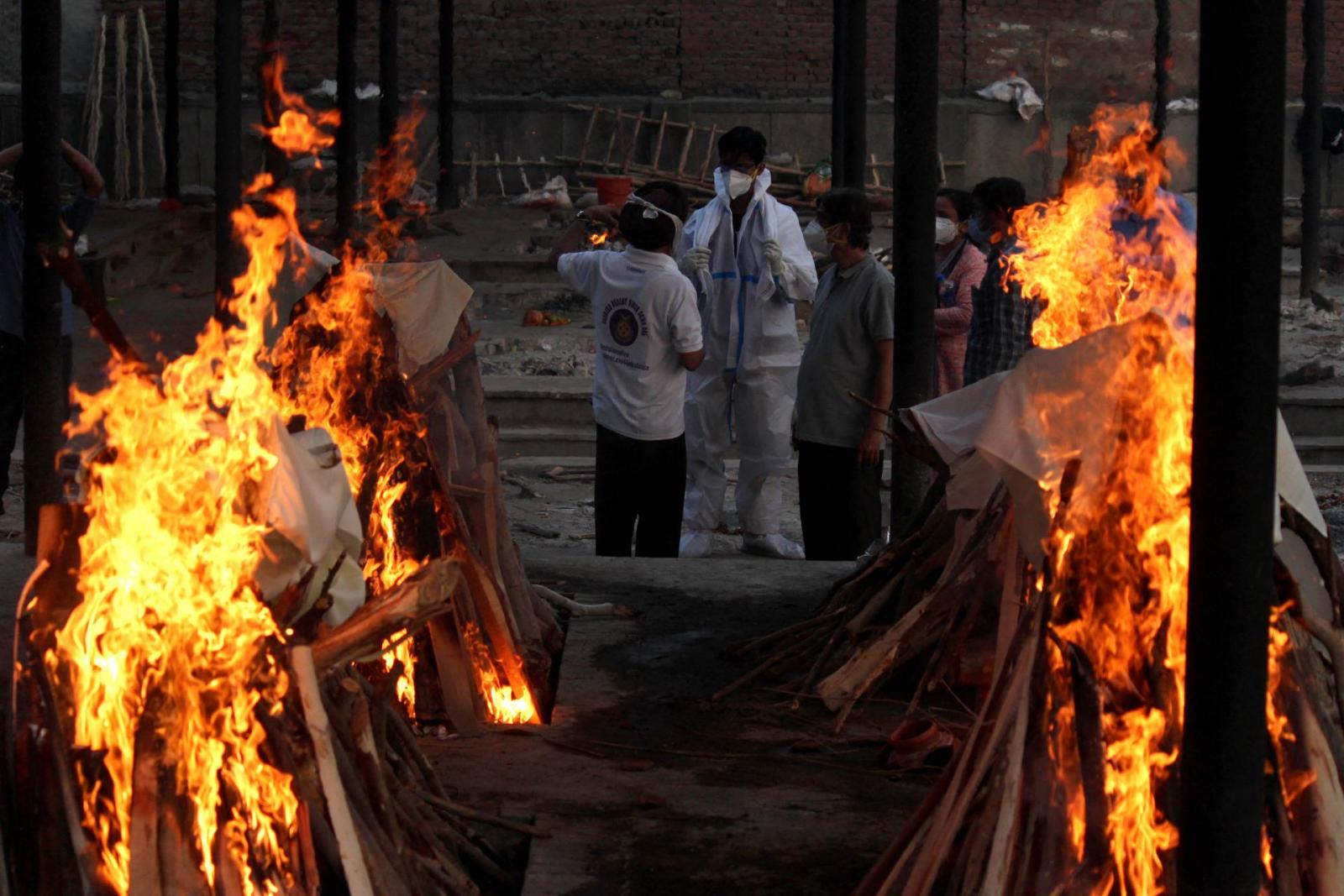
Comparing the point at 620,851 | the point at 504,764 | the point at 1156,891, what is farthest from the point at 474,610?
the point at 1156,891

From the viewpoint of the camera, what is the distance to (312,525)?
145 inches

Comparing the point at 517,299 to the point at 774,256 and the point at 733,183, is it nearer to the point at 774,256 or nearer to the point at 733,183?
the point at 733,183

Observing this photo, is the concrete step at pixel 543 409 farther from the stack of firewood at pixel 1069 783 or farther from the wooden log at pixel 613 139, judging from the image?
the wooden log at pixel 613 139

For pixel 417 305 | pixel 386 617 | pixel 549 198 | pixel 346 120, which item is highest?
pixel 346 120

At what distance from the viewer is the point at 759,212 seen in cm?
838

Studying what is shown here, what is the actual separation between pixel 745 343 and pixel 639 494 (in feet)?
4.11

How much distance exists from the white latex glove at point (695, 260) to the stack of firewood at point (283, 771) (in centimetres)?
Answer: 470

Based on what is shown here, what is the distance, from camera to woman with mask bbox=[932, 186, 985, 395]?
8.30 metres

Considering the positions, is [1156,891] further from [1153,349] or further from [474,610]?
[474,610]

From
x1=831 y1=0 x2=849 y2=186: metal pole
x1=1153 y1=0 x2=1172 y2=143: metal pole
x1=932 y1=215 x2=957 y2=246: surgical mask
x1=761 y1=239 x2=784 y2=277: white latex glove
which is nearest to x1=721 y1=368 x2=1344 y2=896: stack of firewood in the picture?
x1=761 y1=239 x2=784 y2=277: white latex glove

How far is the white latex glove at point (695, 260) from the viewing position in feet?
27.2

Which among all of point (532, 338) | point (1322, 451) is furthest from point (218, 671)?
point (532, 338)

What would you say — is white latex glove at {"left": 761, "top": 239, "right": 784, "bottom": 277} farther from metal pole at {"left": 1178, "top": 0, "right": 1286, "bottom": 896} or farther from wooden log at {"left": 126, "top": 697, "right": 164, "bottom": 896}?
metal pole at {"left": 1178, "top": 0, "right": 1286, "bottom": 896}

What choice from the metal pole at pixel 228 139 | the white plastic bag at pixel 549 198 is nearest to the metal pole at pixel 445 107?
the white plastic bag at pixel 549 198
